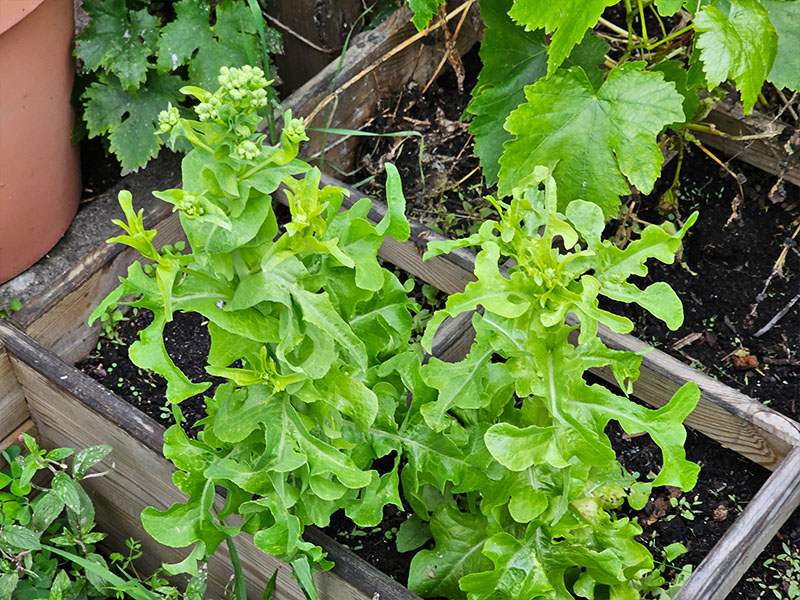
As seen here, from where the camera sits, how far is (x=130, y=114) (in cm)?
199

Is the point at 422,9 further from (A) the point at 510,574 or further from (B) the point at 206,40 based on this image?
(A) the point at 510,574

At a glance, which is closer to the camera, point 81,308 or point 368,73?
point 81,308

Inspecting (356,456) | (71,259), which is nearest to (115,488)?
(71,259)

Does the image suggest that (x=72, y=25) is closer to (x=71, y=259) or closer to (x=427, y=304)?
(x=71, y=259)

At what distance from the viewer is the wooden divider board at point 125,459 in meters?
1.52

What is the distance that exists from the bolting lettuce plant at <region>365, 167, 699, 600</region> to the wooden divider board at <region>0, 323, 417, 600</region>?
5.6 inches

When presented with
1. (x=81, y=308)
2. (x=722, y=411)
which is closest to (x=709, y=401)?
(x=722, y=411)

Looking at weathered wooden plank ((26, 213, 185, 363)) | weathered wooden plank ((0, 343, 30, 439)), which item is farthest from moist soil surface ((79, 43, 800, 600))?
weathered wooden plank ((0, 343, 30, 439))

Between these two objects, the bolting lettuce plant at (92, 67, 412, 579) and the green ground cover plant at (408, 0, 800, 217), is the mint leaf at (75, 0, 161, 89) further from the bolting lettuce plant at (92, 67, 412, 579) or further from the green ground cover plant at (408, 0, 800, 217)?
the bolting lettuce plant at (92, 67, 412, 579)

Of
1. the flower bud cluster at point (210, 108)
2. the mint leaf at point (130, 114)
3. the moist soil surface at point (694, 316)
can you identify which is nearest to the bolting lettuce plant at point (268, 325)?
the flower bud cluster at point (210, 108)

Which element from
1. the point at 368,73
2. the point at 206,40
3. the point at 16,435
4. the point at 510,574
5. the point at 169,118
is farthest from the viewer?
the point at 368,73

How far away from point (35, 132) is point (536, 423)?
1082 millimetres

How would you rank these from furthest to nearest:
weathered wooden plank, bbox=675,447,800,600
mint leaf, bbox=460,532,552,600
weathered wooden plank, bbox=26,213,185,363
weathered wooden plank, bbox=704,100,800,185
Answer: weathered wooden plank, bbox=704,100,800,185
weathered wooden plank, bbox=26,213,185,363
weathered wooden plank, bbox=675,447,800,600
mint leaf, bbox=460,532,552,600

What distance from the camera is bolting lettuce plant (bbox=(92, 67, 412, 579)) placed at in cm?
108
